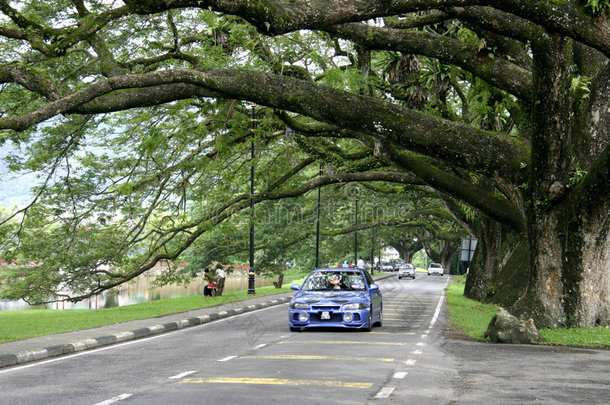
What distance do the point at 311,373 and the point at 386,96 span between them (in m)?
13.6

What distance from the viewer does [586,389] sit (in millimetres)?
8141

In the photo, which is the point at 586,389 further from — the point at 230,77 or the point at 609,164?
the point at 230,77

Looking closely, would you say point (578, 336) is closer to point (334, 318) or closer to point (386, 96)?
point (334, 318)

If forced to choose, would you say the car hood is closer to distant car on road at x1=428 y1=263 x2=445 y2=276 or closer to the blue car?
the blue car

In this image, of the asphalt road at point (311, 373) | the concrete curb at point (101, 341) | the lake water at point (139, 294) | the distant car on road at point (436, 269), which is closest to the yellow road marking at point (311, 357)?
the asphalt road at point (311, 373)

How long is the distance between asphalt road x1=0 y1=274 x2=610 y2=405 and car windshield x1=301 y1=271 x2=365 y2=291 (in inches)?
80.1

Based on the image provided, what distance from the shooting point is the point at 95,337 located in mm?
14305

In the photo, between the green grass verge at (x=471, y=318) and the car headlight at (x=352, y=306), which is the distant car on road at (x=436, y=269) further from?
the car headlight at (x=352, y=306)

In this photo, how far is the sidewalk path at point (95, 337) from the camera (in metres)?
11.8

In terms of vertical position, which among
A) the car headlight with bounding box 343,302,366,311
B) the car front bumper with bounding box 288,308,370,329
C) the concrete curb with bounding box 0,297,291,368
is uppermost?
the car headlight with bounding box 343,302,366,311

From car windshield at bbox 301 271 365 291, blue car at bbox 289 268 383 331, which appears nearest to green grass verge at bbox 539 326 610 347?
blue car at bbox 289 268 383 331

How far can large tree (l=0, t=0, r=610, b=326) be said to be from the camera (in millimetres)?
11977

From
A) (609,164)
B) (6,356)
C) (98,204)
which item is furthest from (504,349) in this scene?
(98,204)

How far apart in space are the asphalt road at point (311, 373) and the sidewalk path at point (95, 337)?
464 mm
